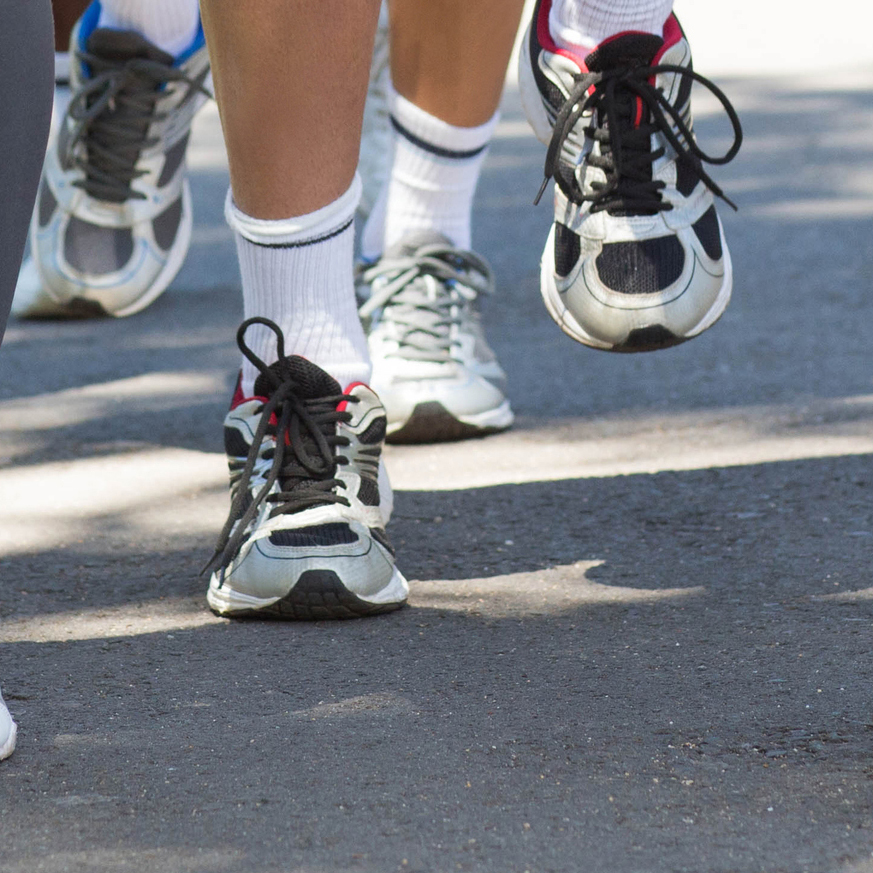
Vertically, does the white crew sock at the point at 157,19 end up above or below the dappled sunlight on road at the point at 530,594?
above

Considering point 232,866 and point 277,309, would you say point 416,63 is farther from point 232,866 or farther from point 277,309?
point 232,866

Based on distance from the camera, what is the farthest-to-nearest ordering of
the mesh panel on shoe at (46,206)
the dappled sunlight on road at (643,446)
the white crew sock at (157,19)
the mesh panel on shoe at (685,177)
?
1. the mesh panel on shoe at (46,206)
2. the white crew sock at (157,19)
3. the dappled sunlight on road at (643,446)
4. the mesh panel on shoe at (685,177)

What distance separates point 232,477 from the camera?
1.63 metres

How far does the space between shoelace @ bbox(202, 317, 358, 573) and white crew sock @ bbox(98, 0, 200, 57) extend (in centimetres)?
126

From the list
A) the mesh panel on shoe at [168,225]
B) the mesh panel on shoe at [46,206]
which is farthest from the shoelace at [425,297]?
the mesh panel on shoe at [46,206]

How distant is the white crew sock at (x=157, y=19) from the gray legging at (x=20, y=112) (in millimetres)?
1557

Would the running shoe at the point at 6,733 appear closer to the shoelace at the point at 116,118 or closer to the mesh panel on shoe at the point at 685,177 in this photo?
the mesh panel on shoe at the point at 685,177

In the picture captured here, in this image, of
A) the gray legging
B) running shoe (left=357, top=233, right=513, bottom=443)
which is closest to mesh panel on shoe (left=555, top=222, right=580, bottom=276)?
running shoe (left=357, top=233, right=513, bottom=443)

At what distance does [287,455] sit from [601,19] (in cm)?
59

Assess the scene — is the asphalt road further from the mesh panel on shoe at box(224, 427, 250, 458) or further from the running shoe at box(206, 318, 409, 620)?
the mesh panel on shoe at box(224, 427, 250, 458)

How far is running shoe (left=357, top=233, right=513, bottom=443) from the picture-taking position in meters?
2.16

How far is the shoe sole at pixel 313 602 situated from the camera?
1489mm

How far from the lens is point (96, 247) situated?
2756mm

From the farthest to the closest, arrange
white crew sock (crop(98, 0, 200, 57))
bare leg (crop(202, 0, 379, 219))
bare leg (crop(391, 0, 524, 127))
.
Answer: white crew sock (crop(98, 0, 200, 57)) → bare leg (crop(391, 0, 524, 127)) → bare leg (crop(202, 0, 379, 219))
